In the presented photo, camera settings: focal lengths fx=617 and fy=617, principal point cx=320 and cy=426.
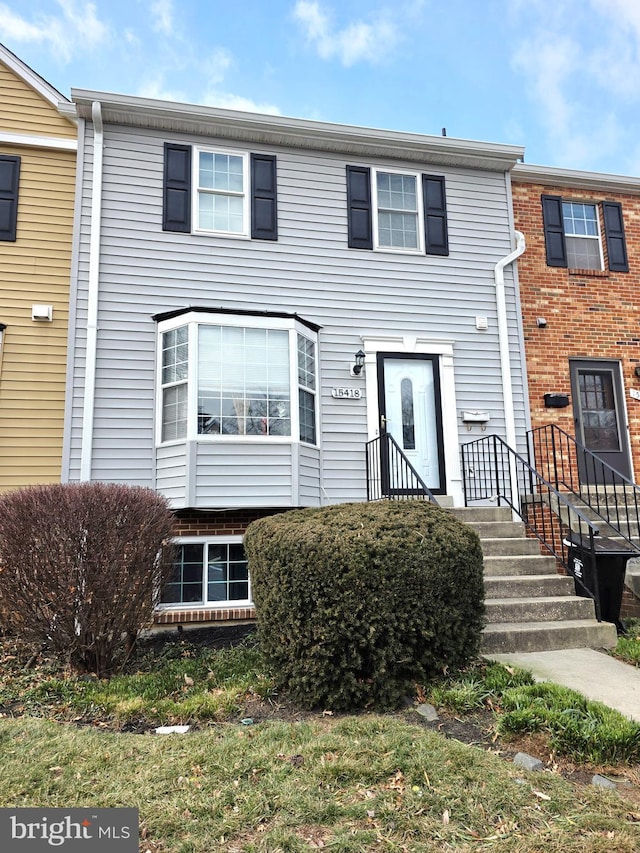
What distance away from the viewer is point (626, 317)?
32.2ft

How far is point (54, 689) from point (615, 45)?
1870 centimetres

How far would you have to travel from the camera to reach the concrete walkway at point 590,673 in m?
3.93

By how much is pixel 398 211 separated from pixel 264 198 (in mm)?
1986

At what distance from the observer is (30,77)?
320 inches

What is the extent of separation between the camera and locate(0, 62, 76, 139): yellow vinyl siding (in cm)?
815

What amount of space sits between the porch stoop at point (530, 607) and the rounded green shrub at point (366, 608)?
2.76ft

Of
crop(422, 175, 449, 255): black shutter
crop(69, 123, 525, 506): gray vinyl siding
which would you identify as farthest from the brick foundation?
crop(422, 175, 449, 255): black shutter

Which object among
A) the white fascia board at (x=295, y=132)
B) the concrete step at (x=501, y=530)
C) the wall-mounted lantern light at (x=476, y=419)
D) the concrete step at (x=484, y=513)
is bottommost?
the concrete step at (x=501, y=530)

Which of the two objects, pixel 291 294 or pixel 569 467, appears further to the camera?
pixel 569 467

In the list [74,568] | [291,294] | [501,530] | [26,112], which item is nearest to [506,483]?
[501,530]

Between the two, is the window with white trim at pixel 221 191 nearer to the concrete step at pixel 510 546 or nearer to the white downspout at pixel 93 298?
the white downspout at pixel 93 298

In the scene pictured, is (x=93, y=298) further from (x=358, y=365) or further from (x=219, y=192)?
(x=358, y=365)

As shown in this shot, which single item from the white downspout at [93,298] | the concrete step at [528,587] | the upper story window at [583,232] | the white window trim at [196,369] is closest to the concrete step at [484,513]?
the concrete step at [528,587]

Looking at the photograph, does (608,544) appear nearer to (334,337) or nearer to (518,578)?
(518,578)
